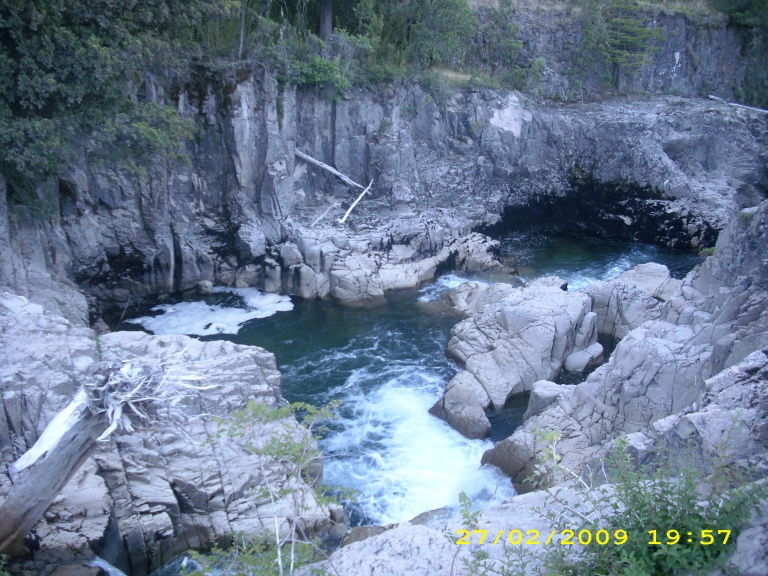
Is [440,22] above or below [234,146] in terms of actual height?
above

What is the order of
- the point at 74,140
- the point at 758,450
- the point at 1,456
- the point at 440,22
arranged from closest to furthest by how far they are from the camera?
1. the point at 758,450
2. the point at 1,456
3. the point at 74,140
4. the point at 440,22

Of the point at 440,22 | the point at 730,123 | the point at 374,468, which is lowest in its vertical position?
the point at 374,468

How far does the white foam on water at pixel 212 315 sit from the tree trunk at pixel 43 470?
10.2 meters

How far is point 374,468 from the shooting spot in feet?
43.2

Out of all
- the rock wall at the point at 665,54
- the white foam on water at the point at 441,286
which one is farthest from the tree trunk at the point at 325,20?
the white foam on water at the point at 441,286

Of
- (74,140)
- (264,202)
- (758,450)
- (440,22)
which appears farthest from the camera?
(440,22)

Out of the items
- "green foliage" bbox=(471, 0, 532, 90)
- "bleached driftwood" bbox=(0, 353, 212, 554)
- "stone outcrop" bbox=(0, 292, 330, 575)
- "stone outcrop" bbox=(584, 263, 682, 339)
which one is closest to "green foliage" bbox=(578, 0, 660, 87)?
"green foliage" bbox=(471, 0, 532, 90)

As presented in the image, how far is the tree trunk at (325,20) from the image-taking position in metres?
25.0

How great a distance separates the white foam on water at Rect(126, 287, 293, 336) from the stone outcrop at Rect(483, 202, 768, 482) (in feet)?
34.8

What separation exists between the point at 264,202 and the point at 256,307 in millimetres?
4755

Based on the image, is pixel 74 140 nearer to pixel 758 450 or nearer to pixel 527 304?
pixel 527 304

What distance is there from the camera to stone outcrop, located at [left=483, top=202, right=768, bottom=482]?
36.8 ft

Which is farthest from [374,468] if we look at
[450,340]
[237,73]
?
[237,73]
